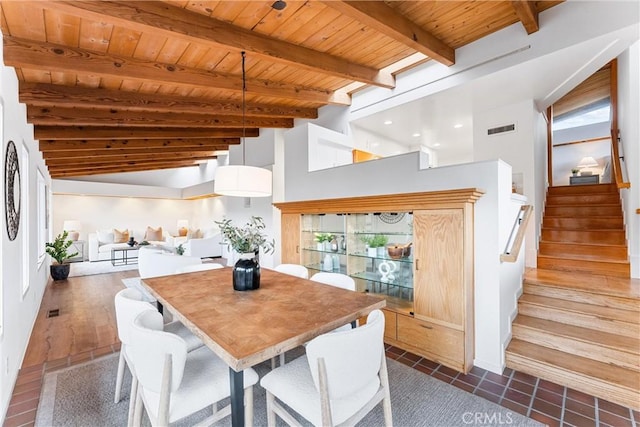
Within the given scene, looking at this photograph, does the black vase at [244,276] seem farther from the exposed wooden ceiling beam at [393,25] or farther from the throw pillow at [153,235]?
the throw pillow at [153,235]

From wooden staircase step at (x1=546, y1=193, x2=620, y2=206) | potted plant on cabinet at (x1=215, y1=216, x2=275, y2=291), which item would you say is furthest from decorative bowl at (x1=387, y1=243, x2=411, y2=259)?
wooden staircase step at (x1=546, y1=193, x2=620, y2=206)

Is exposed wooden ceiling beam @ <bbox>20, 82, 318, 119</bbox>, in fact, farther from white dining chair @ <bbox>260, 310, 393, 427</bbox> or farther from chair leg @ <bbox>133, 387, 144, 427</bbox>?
white dining chair @ <bbox>260, 310, 393, 427</bbox>

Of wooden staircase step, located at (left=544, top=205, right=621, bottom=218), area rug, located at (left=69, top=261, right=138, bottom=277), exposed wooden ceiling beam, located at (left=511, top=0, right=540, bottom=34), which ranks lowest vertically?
area rug, located at (left=69, top=261, right=138, bottom=277)

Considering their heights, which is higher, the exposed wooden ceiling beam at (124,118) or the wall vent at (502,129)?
the exposed wooden ceiling beam at (124,118)

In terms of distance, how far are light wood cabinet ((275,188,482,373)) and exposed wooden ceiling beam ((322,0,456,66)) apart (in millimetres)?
1387

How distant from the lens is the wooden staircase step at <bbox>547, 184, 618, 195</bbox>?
481cm

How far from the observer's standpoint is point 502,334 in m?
2.64

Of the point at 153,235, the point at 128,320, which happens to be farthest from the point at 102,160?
the point at 128,320

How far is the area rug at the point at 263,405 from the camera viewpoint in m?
1.98

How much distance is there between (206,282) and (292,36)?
234 centimetres

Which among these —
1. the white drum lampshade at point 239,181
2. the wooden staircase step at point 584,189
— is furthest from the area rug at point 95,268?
the wooden staircase step at point 584,189

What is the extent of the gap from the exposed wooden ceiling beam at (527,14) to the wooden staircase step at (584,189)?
11.6 feet

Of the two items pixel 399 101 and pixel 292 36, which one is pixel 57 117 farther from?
pixel 399 101

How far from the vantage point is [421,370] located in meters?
2.64
